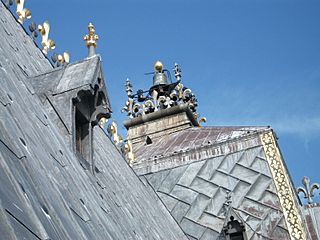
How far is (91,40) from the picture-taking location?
1182 cm

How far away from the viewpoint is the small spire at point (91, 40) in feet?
35.7

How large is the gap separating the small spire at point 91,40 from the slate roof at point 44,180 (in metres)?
1.02

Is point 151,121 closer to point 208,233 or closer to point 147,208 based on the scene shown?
point 208,233

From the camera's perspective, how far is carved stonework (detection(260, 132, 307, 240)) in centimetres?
1603

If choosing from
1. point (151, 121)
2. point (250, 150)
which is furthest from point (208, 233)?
point (151, 121)

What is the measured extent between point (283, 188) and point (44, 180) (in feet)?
39.1

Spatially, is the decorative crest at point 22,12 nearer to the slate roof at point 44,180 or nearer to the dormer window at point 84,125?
the slate roof at point 44,180

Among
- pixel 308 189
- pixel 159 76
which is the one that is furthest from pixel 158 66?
pixel 308 189

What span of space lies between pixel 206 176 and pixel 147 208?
5.35 metres

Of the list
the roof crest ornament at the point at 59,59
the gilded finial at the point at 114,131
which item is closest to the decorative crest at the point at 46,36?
the roof crest ornament at the point at 59,59

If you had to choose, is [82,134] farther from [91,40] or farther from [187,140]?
[187,140]

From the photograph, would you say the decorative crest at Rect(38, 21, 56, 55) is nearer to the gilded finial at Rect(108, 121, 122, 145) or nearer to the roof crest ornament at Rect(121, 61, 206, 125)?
the gilded finial at Rect(108, 121, 122, 145)

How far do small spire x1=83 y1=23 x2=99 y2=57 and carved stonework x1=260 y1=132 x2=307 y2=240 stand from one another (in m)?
7.18

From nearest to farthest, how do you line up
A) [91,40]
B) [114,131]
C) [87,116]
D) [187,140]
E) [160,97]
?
[87,116] → [91,40] → [114,131] → [187,140] → [160,97]
